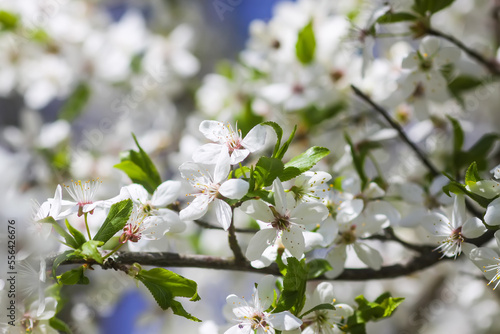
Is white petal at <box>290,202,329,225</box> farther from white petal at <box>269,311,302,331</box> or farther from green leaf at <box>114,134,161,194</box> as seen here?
green leaf at <box>114,134,161,194</box>

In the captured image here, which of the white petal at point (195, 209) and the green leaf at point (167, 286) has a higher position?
the white petal at point (195, 209)

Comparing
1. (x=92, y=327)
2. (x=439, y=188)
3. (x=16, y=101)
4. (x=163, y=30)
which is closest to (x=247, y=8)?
(x=163, y=30)

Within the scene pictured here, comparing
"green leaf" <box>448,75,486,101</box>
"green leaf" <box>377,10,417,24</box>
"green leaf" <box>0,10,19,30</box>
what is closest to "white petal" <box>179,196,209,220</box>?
"green leaf" <box>377,10,417,24</box>

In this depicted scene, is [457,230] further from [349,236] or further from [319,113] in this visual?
[319,113]

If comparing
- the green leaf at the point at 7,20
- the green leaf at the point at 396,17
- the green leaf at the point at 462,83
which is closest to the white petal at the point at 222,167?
the green leaf at the point at 396,17

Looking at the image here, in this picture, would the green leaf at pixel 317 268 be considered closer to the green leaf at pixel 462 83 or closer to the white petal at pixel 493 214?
the white petal at pixel 493 214

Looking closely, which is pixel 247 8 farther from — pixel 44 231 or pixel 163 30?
pixel 44 231

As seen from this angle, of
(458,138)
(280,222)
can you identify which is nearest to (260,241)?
(280,222)
